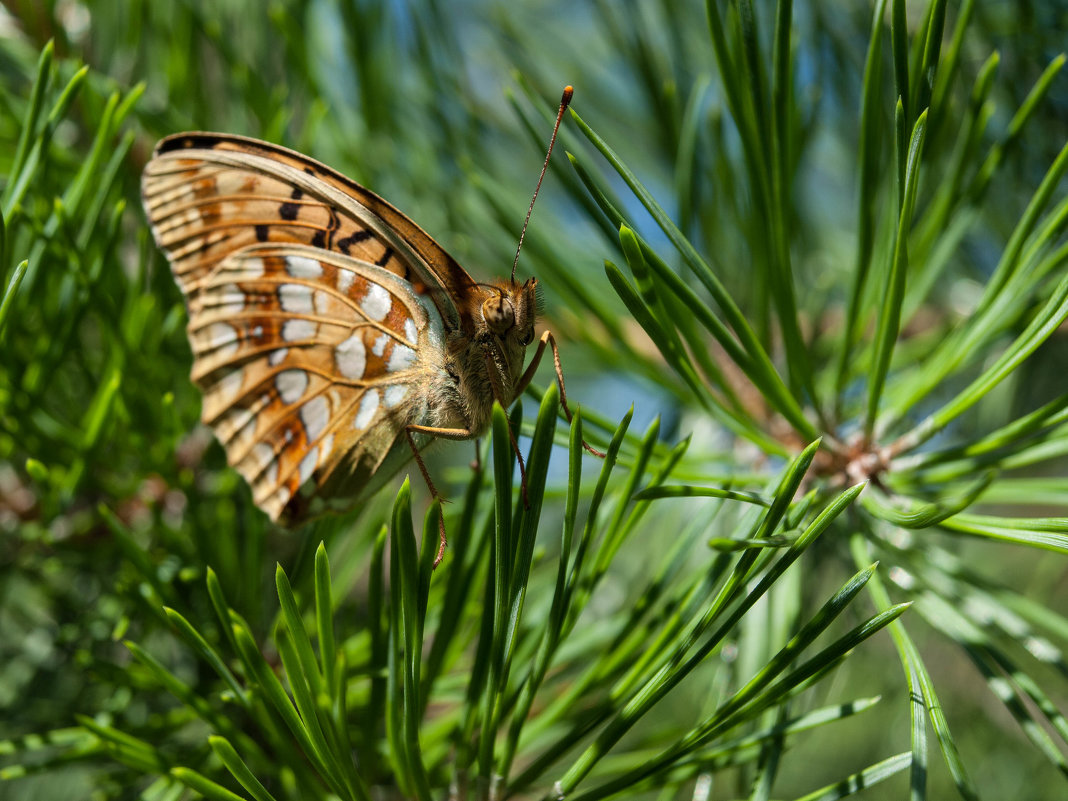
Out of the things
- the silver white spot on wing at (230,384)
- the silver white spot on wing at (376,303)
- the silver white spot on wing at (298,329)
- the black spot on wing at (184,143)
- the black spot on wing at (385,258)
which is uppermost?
the black spot on wing at (184,143)

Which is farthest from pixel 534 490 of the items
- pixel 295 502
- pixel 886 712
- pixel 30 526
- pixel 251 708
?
pixel 886 712

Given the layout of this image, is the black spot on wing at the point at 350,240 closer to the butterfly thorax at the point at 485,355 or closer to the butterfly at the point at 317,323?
the butterfly at the point at 317,323

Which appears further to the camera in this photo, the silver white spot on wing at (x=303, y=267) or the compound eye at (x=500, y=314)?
the silver white spot on wing at (x=303, y=267)

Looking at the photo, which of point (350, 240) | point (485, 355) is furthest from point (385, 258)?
point (485, 355)

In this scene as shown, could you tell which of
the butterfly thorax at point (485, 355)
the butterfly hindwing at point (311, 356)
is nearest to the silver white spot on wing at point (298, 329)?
the butterfly hindwing at point (311, 356)

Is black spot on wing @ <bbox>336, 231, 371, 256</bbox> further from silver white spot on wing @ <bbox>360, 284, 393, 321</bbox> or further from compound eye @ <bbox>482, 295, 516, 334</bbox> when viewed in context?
compound eye @ <bbox>482, 295, 516, 334</bbox>

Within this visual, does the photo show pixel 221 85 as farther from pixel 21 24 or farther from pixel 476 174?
pixel 476 174

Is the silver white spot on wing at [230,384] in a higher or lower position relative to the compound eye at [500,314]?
lower
